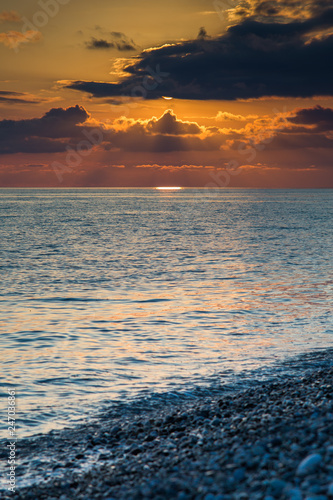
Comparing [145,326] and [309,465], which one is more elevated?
[309,465]

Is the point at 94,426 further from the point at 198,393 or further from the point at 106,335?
the point at 106,335

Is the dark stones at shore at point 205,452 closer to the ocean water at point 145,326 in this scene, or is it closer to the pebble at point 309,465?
the pebble at point 309,465

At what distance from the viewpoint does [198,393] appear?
1301 cm

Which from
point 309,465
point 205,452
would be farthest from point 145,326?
point 309,465

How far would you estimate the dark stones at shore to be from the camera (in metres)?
6.66

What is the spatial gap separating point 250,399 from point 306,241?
4547cm

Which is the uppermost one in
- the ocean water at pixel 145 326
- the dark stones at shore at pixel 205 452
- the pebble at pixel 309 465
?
the pebble at pixel 309 465

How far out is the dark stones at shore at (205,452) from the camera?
6660 millimetres

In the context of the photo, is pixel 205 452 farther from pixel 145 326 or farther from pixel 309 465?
pixel 145 326

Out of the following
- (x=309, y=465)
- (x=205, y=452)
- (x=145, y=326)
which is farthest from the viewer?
(x=145, y=326)

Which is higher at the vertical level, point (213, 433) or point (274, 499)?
point (274, 499)

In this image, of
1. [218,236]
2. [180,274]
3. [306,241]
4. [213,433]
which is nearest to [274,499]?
[213,433]

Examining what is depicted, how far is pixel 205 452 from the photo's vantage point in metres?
8.39

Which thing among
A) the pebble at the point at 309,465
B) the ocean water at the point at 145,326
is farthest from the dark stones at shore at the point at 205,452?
the ocean water at the point at 145,326
